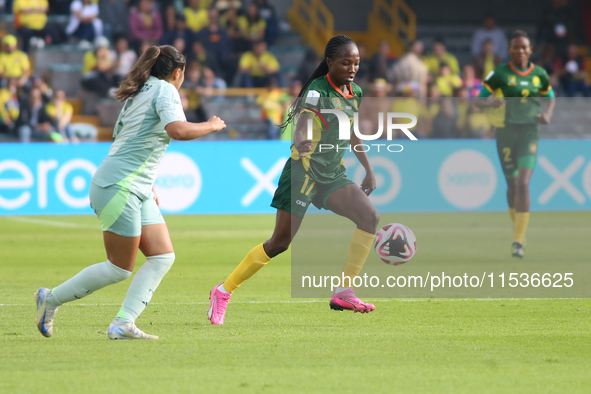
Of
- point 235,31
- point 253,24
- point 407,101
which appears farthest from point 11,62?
point 407,101

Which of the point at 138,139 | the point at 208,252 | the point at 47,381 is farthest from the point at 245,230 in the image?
the point at 47,381

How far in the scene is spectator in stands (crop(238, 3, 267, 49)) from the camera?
72.8ft

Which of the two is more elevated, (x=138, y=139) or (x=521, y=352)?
(x=138, y=139)

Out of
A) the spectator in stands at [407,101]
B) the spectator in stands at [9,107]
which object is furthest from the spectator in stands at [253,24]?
the spectator in stands at [9,107]

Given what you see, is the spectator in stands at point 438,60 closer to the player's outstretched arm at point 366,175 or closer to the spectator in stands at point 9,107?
the spectator in stands at point 9,107

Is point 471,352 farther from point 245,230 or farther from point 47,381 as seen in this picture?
point 245,230

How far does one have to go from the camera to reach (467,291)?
7984mm

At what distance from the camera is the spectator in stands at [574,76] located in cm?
2216

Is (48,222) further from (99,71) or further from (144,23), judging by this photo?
(144,23)

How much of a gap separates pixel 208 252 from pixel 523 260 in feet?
13.0

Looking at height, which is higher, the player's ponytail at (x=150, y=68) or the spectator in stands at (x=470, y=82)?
the player's ponytail at (x=150, y=68)

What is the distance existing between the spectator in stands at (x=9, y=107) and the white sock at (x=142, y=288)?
44.7ft

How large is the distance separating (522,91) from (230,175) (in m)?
7.15

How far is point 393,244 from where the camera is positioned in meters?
7.13
